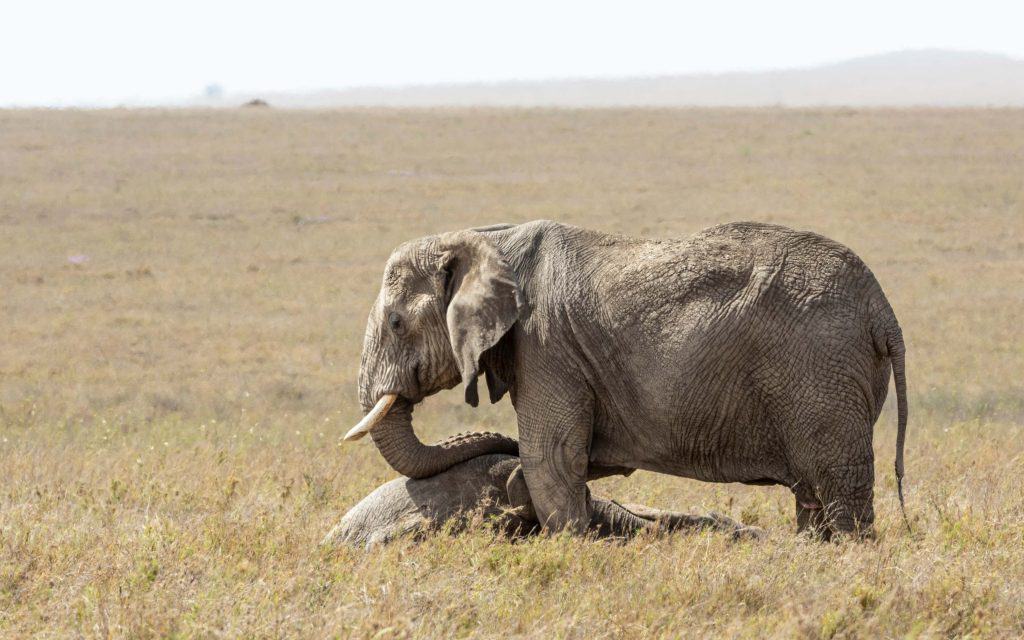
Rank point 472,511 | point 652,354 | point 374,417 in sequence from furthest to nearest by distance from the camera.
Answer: point 374,417
point 472,511
point 652,354

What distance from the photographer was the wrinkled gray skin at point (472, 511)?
690cm

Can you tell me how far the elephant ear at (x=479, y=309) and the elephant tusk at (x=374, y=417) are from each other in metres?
0.52

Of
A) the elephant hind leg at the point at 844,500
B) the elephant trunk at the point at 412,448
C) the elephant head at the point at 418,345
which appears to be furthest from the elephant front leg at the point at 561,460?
the elephant hind leg at the point at 844,500

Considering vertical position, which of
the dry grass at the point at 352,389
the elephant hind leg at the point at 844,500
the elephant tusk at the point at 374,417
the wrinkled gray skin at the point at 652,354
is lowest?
the dry grass at the point at 352,389

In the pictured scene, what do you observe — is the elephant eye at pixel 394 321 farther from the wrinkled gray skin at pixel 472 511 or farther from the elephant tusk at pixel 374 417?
the wrinkled gray skin at pixel 472 511

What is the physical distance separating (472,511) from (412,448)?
0.55 meters

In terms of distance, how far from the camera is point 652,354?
655cm

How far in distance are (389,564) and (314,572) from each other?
1.15 ft

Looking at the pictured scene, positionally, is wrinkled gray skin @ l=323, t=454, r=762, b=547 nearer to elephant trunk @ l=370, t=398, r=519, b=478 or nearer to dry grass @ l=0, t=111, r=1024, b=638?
elephant trunk @ l=370, t=398, r=519, b=478

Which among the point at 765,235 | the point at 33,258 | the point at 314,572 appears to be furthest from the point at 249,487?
the point at 33,258

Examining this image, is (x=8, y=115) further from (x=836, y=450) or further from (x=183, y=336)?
(x=836, y=450)

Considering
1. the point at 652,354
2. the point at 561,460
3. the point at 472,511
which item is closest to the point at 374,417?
the point at 472,511

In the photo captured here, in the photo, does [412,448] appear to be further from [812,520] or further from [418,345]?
[812,520]

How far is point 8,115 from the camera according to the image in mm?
48094
